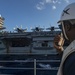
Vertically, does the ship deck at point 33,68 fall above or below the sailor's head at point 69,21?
below

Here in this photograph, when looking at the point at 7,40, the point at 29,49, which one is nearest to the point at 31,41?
the point at 29,49

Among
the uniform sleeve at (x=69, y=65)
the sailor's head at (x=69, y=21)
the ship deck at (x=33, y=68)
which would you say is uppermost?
the sailor's head at (x=69, y=21)

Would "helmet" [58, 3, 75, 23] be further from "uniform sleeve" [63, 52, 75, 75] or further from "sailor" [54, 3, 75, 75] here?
"uniform sleeve" [63, 52, 75, 75]

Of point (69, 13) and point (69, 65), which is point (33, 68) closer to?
point (69, 13)

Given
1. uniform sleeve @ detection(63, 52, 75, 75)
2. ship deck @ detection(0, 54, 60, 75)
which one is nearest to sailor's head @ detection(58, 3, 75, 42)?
uniform sleeve @ detection(63, 52, 75, 75)

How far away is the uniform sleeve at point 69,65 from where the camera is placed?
0.86m

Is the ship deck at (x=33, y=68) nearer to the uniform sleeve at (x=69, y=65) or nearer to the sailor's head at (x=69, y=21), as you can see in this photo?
the sailor's head at (x=69, y=21)

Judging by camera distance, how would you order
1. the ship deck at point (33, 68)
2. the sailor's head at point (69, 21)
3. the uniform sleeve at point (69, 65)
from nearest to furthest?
1. the uniform sleeve at point (69, 65)
2. the sailor's head at point (69, 21)
3. the ship deck at point (33, 68)

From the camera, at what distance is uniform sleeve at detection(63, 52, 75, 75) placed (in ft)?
2.82

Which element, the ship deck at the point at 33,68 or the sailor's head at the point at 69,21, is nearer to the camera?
the sailor's head at the point at 69,21

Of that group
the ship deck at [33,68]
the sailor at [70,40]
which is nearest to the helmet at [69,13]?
the sailor at [70,40]

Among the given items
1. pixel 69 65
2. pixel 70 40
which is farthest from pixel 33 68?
pixel 69 65

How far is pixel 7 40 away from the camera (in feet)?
143

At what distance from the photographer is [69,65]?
34.4 inches
